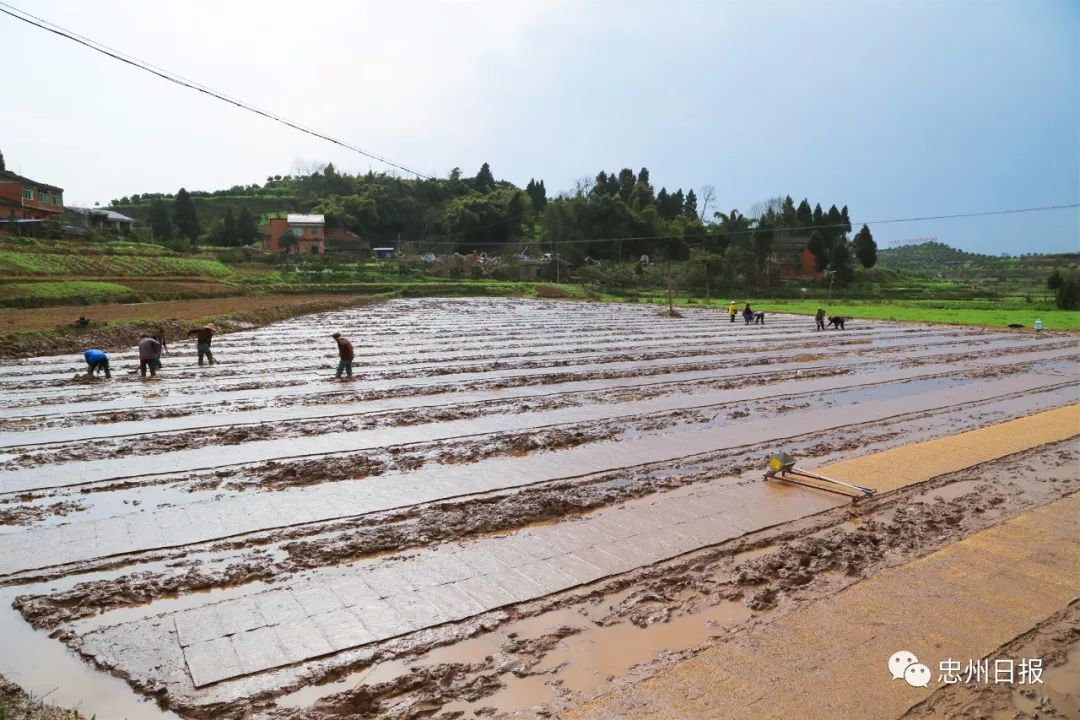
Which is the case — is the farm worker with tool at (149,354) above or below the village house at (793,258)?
below

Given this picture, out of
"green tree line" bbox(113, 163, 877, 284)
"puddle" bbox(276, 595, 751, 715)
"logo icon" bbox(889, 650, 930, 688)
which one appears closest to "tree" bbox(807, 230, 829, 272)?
"green tree line" bbox(113, 163, 877, 284)

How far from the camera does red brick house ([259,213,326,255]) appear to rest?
68.1m

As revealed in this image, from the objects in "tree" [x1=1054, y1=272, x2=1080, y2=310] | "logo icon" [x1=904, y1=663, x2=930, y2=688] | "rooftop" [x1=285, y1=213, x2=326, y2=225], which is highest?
"rooftop" [x1=285, y1=213, x2=326, y2=225]

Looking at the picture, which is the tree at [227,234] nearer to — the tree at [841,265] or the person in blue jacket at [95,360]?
the person in blue jacket at [95,360]

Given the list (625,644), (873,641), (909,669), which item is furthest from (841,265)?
(625,644)

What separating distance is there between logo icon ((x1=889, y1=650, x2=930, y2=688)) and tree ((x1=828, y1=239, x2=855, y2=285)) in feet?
233

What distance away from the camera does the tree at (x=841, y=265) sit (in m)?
69.9

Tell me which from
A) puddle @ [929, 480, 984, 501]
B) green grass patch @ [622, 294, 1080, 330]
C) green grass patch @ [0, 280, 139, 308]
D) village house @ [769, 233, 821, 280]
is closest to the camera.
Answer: puddle @ [929, 480, 984, 501]

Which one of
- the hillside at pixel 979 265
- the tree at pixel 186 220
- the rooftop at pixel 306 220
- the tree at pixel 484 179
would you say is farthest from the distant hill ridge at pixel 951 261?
the tree at pixel 186 220

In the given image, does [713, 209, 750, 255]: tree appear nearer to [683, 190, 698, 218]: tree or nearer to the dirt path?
[683, 190, 698, 218]: tree

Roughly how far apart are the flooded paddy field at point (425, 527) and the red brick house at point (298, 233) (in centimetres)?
5374

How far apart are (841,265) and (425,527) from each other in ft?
234

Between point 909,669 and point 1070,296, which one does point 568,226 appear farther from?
point 909,669

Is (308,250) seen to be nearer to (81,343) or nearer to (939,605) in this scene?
(81,343)
